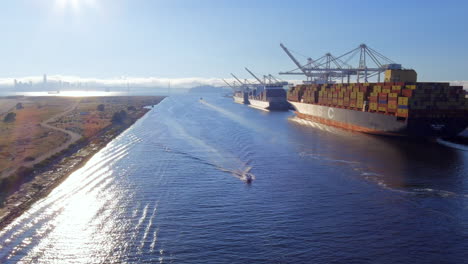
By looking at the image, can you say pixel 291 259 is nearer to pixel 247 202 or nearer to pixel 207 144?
pixel 247 202

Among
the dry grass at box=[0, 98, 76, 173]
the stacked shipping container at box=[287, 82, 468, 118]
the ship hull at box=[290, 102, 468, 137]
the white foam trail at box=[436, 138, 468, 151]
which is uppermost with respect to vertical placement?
the stacked shipping container at box=[287, 82, 468, 118]

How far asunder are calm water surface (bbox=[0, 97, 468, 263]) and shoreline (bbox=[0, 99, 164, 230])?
24.0 inches

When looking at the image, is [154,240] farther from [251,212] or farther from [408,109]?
[408,109]

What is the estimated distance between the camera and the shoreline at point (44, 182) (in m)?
18.5

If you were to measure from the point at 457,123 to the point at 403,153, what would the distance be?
36.7 feet

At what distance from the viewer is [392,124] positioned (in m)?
42.9

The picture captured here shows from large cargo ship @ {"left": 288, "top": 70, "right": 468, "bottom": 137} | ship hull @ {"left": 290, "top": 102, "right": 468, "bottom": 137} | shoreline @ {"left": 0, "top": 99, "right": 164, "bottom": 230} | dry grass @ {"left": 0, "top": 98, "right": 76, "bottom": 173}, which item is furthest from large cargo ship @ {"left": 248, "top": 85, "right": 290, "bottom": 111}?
shoreline @ {"left": 0, "top": 99, "right": 164, "bottom": 230}

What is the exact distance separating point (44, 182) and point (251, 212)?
577 inches

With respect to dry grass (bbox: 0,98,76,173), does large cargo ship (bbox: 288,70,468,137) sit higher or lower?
higher

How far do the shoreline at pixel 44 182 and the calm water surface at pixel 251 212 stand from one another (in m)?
0.61

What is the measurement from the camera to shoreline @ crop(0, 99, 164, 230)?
18.5 m

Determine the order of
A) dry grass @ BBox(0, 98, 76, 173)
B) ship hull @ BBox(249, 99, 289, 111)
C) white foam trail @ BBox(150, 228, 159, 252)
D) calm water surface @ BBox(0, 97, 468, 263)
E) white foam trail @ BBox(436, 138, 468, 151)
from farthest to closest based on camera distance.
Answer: ship hull @ BBox(249, 99, 289, 111), white foam trail @ BBox(436, 138, 468, 151), dry grass @ BBox(0, 98, 76, 173), white foam trail @ BBox(150, 228, 159, 252), calm water surface @ BBox(0, 97, 468, 263)

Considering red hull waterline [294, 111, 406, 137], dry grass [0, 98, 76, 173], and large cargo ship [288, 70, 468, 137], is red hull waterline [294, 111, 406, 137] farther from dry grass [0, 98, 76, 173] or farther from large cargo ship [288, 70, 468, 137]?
dry grass [0, 98, 76, 173]

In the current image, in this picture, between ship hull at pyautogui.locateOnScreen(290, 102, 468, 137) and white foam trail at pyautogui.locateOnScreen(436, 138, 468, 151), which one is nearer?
white foam trail at pyautogui.locateOnScreen(436, 138, 468, 151)
